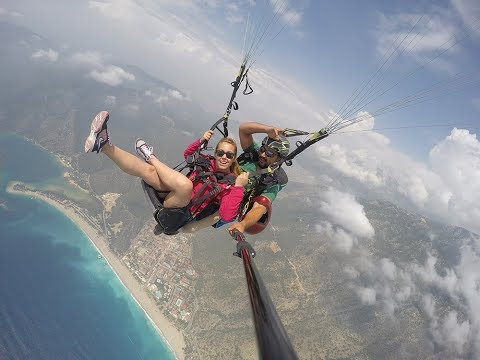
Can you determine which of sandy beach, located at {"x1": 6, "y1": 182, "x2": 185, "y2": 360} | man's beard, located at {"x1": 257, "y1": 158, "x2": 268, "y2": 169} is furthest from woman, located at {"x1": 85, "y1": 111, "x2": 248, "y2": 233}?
sandy beach, located at {"x1": 6, "y1": 182, "x2": 185, "y2": 360}

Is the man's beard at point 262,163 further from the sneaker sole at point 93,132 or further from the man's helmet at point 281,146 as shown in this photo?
the sneaker sole at point 93,132

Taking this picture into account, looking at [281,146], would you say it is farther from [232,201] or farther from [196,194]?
[196,194]

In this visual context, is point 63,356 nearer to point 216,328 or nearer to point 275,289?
point 216,328

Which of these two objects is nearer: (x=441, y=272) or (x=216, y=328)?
(x=216, y=328)

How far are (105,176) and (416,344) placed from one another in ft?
507

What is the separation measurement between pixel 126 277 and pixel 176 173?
8975cm

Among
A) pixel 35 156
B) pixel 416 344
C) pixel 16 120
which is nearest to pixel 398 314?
pixel 416 344

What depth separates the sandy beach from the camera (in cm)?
7631

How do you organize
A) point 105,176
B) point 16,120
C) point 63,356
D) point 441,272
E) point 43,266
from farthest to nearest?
point 441,272, point 16,120, point 105,176, point 43,266, point 63,356

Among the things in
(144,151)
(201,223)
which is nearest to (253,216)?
(201,223)

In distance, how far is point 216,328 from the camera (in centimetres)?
8762

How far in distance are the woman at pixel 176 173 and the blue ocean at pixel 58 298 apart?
2953 inches

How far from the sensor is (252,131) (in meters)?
7.55

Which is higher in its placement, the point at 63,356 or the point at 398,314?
the point at 398,314
